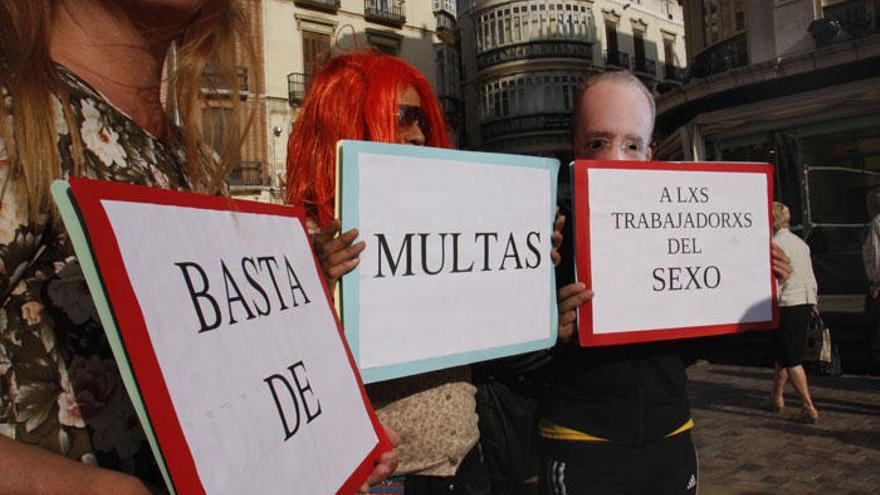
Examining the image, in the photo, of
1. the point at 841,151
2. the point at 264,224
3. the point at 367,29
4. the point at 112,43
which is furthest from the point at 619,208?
the point at 367,29

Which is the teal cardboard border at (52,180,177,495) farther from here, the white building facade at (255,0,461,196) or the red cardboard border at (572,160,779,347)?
the white building facade at (255,0,461,196)

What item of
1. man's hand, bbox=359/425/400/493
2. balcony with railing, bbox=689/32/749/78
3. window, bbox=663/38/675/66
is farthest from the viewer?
window, bbox=663/38/675/66

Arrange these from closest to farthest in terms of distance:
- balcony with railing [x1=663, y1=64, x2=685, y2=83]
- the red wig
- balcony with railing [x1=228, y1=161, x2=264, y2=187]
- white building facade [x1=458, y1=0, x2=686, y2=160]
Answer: the red wig
balcony with railing [x1=228, y1=161, x2=264, y2=187]
white building facade [x1=458, y1=0, x2=686, y2=160]
balcony with railing [x1=663, y1=64, x2=685, y2=83]

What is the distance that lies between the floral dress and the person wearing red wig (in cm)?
64

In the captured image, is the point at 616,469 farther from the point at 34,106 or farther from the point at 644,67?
the point at 644,67

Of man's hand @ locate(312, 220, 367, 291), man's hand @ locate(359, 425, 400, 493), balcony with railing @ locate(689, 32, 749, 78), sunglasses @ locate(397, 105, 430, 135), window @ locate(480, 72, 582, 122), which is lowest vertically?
man's hand @ locate(359, 425, 400, 493)

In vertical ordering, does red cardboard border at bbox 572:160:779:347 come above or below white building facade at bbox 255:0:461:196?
below

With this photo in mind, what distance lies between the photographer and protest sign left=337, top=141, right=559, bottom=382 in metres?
1.60

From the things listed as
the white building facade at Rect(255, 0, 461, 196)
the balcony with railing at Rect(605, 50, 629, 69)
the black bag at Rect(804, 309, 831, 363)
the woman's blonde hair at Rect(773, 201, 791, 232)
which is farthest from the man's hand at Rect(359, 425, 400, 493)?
the balcony with railing at Rect(605, 50, 629, 69)

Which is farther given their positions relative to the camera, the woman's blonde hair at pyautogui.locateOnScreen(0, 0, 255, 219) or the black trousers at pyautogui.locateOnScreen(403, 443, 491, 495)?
the black trousers at pyautogui.locateOnScreen(403, 443, 491, 495)

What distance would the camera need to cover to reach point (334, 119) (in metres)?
Answer: 1.87

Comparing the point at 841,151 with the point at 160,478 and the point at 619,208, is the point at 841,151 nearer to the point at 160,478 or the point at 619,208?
the point at 619,208

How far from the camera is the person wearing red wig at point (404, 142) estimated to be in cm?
172

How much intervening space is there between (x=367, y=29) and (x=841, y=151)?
19.2 meters
